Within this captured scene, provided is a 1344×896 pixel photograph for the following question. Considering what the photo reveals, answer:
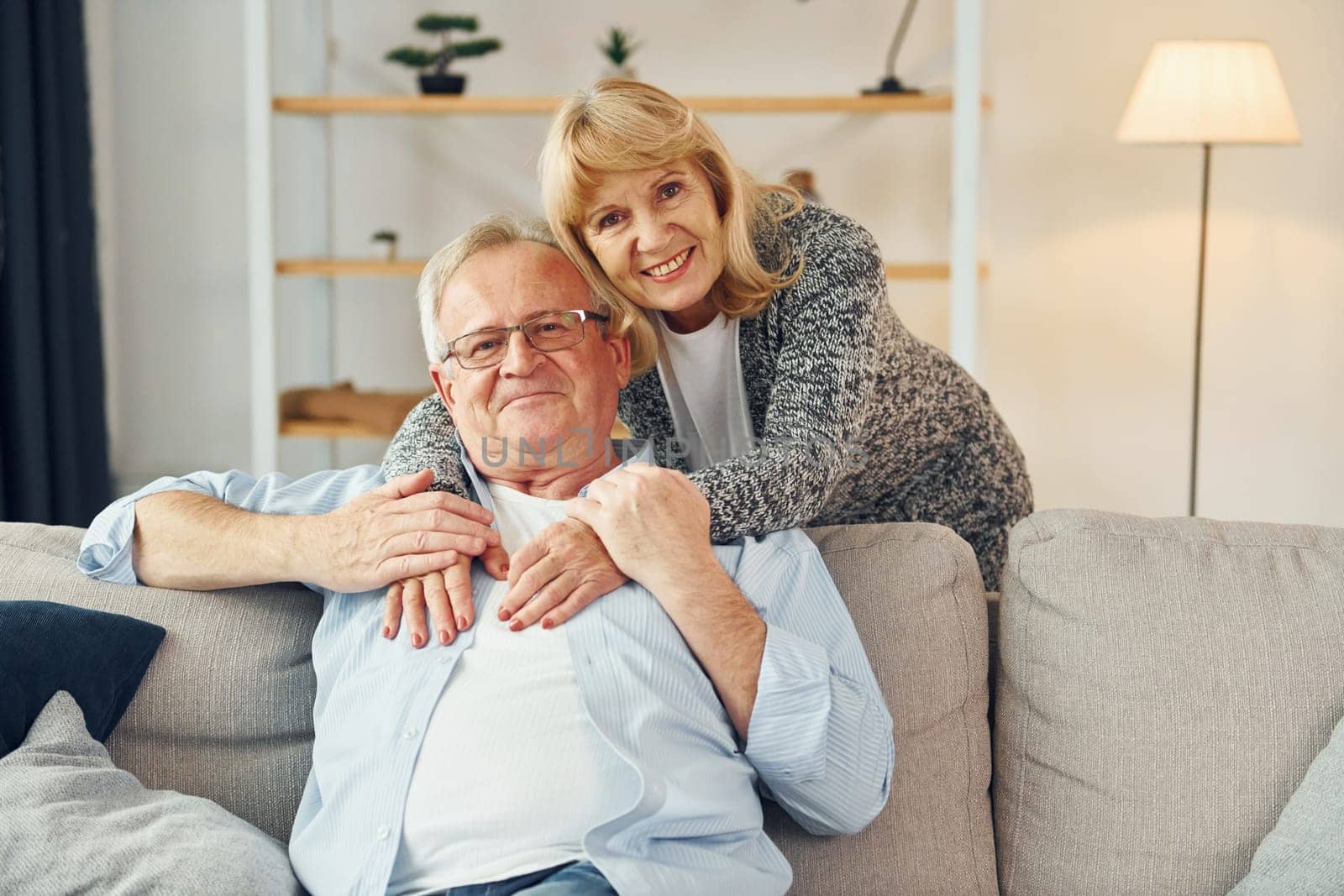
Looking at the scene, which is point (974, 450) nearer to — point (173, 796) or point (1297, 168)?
point (173, 796)

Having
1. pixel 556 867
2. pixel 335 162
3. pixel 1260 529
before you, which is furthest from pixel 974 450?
pixel 335 162

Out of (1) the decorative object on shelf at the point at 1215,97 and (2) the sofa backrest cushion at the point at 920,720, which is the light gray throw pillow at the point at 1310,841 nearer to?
(2) the sofa backrest cushion at the point at 920,720

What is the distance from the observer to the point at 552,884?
1.21 metres

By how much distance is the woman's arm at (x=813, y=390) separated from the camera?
1449 millimetres

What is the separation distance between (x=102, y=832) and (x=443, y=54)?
2532 mm

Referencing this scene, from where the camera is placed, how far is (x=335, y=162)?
3.66m

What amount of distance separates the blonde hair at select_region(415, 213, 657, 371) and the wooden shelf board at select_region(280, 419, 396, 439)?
167 centimetres

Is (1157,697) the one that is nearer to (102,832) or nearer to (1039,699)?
(1039,699)

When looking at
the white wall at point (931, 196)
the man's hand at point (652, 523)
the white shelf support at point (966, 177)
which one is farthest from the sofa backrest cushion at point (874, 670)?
the white wall at point (931, 196)

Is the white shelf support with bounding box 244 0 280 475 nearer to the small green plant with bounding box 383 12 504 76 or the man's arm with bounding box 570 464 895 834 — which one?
the small green plant with bounding box 383 12 504 76

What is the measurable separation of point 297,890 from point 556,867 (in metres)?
0.27

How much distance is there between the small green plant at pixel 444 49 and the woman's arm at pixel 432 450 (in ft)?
6.01

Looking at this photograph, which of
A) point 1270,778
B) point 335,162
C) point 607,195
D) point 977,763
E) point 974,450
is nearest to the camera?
point 1270,778

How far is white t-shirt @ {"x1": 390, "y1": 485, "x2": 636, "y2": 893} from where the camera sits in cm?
125
